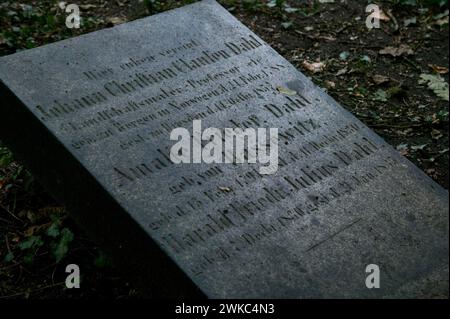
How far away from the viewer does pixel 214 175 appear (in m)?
3.14

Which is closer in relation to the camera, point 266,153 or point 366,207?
point 366,207

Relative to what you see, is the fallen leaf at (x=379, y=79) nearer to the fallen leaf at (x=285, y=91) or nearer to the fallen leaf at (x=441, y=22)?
the fallen leaf at (x=441, y=22)

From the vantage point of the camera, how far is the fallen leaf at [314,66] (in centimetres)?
533

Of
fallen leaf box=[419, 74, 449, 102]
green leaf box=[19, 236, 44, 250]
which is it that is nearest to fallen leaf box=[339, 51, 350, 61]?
fallen leaf box=[419, 74, 449, 102]

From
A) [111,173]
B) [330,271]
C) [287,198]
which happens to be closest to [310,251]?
[330,271]

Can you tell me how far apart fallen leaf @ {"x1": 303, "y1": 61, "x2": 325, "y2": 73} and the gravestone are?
1354mm

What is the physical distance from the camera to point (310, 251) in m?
2.86

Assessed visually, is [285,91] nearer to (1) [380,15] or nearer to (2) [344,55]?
(2) [344,55]

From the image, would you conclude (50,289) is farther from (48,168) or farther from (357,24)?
(357,24)

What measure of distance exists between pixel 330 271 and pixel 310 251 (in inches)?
5.0

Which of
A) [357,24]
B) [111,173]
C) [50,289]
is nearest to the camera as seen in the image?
[111,173]

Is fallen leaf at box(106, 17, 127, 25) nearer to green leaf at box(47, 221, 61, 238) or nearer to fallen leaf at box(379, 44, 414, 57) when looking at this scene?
fallen leaf at box(379, 44, 414, 57)

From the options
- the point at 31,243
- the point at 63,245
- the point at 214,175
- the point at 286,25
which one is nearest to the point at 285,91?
the point at 214,175

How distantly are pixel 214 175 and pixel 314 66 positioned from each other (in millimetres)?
2482
